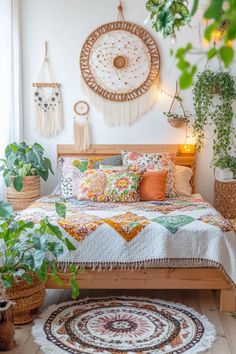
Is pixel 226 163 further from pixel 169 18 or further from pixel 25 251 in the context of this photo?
pixel 169 18

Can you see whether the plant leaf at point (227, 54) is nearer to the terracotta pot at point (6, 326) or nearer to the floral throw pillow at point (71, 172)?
the terracotta pot at point (6, 326)

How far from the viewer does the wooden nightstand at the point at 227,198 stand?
4.12 m

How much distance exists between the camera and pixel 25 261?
244cm

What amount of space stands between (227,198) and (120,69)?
1.66 meters

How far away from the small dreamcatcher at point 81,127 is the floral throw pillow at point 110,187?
31.6 inches

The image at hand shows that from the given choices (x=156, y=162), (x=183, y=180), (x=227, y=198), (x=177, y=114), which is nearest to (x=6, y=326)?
(x=156, y=162)

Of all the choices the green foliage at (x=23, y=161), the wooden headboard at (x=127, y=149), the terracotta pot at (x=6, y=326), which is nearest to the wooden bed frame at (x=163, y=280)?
the terracotta pot at (x=6, y=326)

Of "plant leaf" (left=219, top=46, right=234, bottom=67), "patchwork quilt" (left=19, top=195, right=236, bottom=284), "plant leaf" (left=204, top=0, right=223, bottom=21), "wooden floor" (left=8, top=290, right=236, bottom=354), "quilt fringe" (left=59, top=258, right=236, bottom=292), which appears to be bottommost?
"wooden floor" (left=8, top=290, right=236, bottom=354)

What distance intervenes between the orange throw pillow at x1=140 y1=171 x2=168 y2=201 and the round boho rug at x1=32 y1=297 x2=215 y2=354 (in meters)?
0.99

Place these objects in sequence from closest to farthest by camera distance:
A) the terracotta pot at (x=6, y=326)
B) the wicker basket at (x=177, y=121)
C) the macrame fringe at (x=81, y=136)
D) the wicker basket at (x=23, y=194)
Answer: the terracotta pot at (x=6, y=326) < the wicker basket at (x=23, y=194) < the wicker basket at (x=177, y=121) < the macrame fringe at (x=81, y=136)

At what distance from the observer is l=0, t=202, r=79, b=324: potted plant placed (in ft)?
7.88

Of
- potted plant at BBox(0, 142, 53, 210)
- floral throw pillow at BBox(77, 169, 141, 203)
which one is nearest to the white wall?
potted plant at BBox(0, 142, 53, 210)

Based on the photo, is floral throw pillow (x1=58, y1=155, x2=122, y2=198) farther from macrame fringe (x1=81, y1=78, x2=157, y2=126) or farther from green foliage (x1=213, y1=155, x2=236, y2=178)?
green foliage (x1=213, y1=155, x2=236, y2=178)

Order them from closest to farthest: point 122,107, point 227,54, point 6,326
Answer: point 227,54 → point 6,326 → point 122,107
